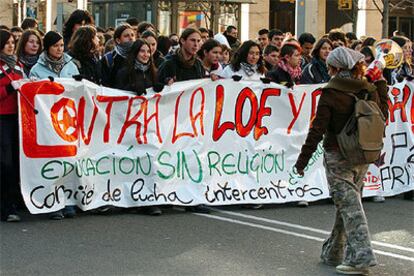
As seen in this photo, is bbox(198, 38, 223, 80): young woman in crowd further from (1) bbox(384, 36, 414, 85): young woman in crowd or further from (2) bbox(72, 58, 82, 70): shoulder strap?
(1) bbox(384, 36, 414, 85): young woman in crowd

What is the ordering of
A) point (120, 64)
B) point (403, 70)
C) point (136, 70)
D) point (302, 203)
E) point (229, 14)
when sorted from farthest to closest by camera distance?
1. point (229, 14)
2. point (403, 70)
3. point (302, 203)
4. point (120, 64)
5. point (136, 70)

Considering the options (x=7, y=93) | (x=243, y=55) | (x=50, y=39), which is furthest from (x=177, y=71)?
(x=7, y=93)

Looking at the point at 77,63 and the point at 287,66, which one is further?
the point at 287,66

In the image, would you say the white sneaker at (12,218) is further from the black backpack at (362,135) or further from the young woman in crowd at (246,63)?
the black backpack at (362,135)

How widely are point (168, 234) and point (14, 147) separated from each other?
188 cm

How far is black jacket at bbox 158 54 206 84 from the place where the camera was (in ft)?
35.1

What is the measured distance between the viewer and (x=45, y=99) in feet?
32.2

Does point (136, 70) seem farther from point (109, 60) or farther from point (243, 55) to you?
point (243, 55)

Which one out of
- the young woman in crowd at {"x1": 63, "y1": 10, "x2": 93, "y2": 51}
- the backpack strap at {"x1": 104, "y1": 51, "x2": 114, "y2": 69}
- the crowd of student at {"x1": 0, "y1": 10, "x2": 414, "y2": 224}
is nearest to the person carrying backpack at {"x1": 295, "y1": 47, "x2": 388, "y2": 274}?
the crowd of student at {"x1": 0, "y1": 10, "x2": 414, "y2": 224}

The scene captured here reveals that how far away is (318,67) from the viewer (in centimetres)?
1177

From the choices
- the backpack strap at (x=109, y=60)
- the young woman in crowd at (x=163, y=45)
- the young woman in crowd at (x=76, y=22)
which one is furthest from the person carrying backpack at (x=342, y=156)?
the young woman in crowd at (x=163, y=45)

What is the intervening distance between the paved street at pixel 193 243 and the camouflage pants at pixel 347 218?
0.67 ft

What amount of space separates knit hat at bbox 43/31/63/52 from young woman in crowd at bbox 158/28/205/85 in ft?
4.21

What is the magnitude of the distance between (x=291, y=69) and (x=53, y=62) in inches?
115
